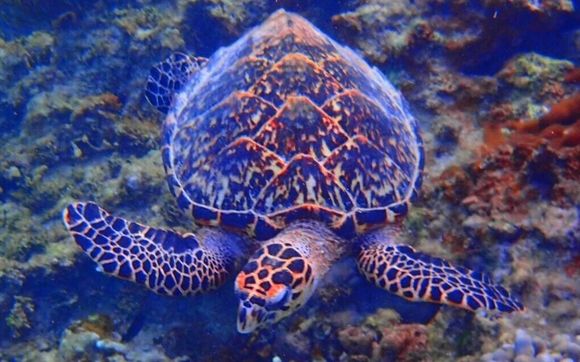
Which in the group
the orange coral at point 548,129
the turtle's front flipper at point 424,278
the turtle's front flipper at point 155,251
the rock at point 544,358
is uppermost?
the orange coral at point 548,129

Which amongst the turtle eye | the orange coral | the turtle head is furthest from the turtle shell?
the orange coral

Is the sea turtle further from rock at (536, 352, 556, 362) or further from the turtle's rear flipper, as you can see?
the turtle's rear flipper

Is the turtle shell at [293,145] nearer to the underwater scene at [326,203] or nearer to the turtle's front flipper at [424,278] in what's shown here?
the underwater scene at [326,203]

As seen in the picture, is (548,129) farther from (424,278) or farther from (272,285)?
(272,285)

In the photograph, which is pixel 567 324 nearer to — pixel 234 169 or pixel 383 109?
pixel 383 109

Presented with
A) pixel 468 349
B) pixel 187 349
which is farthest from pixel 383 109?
pixel 187 349

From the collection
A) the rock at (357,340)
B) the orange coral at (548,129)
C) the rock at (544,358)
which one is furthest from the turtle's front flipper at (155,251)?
the orange coral at (548,129)

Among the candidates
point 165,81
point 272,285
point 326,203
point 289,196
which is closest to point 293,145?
point 289,196

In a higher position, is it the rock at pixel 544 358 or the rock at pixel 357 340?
the rock at pixel 544 358
